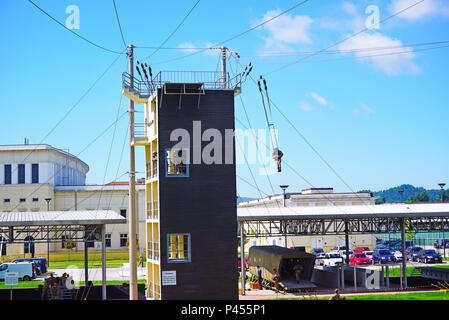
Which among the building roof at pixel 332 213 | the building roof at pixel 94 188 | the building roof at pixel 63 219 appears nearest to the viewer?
the building roof at pixel 63 219

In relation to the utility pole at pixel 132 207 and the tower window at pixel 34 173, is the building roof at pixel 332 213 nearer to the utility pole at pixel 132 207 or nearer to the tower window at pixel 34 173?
the utility pole at pixel 132 207

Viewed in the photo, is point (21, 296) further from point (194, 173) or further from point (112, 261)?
point (112, 261)

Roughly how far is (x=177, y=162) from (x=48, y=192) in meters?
49.1

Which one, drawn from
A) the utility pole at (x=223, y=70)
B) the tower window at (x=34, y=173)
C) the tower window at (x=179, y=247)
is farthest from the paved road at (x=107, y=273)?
the utility pole at (x=223, y=70)

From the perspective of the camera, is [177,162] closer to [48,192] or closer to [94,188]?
[48,192]

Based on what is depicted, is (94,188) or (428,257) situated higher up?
(94,188)

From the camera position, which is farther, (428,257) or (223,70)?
(428,257)

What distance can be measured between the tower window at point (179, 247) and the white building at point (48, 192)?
45083 mm

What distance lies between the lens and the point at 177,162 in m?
31.1

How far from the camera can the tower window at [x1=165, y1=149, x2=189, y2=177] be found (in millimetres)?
30906

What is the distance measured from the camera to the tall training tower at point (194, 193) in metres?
30.2

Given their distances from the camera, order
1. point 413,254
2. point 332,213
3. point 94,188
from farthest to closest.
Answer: point 94,188, point 413,254, point 332,213

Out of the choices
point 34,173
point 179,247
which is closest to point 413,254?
point 179,247
